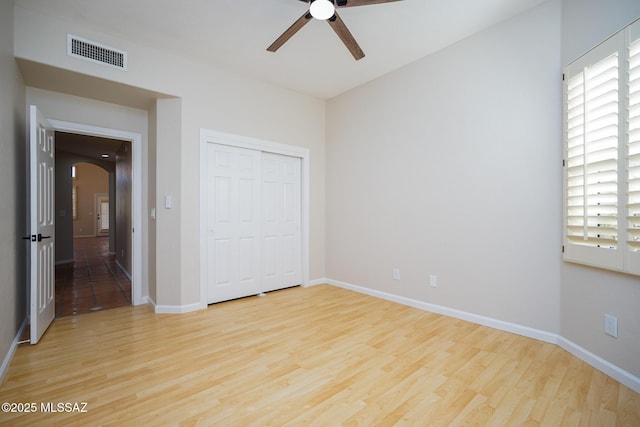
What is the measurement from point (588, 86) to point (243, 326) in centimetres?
359

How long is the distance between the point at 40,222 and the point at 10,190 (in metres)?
0.39

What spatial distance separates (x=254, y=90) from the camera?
3.96 metres

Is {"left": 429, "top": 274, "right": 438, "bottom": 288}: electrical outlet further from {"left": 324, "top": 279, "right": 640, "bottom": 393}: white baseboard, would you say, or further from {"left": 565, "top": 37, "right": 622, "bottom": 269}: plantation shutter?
{"left": 565, "top": 37, "right": 622, "bottom": 269}: plantation shutter

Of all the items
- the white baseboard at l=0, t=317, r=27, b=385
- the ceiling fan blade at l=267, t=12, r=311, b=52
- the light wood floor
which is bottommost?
the light wood floor

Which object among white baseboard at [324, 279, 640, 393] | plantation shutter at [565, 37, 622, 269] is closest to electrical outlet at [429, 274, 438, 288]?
white baseboard at [324, 279, 640, 393]

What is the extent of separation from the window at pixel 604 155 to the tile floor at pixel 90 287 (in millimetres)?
4836

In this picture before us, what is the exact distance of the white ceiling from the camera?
2.55 m

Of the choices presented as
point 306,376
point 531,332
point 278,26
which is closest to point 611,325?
point 531,332

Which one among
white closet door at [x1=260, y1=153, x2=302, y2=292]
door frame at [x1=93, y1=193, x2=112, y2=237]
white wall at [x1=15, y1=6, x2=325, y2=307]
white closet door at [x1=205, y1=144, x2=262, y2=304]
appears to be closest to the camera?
white wall at [x1=15, y1=6, x2=325, y2=307]

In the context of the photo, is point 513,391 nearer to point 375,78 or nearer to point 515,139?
point 515,139

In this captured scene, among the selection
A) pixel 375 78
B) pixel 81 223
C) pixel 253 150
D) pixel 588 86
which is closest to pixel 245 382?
pixel 253 150

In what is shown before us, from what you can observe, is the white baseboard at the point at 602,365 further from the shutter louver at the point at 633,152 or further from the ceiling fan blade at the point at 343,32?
the ceiling fan blade at the point at 343,32

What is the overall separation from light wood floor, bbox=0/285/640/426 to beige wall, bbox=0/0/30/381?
0.34 meters

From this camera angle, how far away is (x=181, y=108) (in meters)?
3.35
